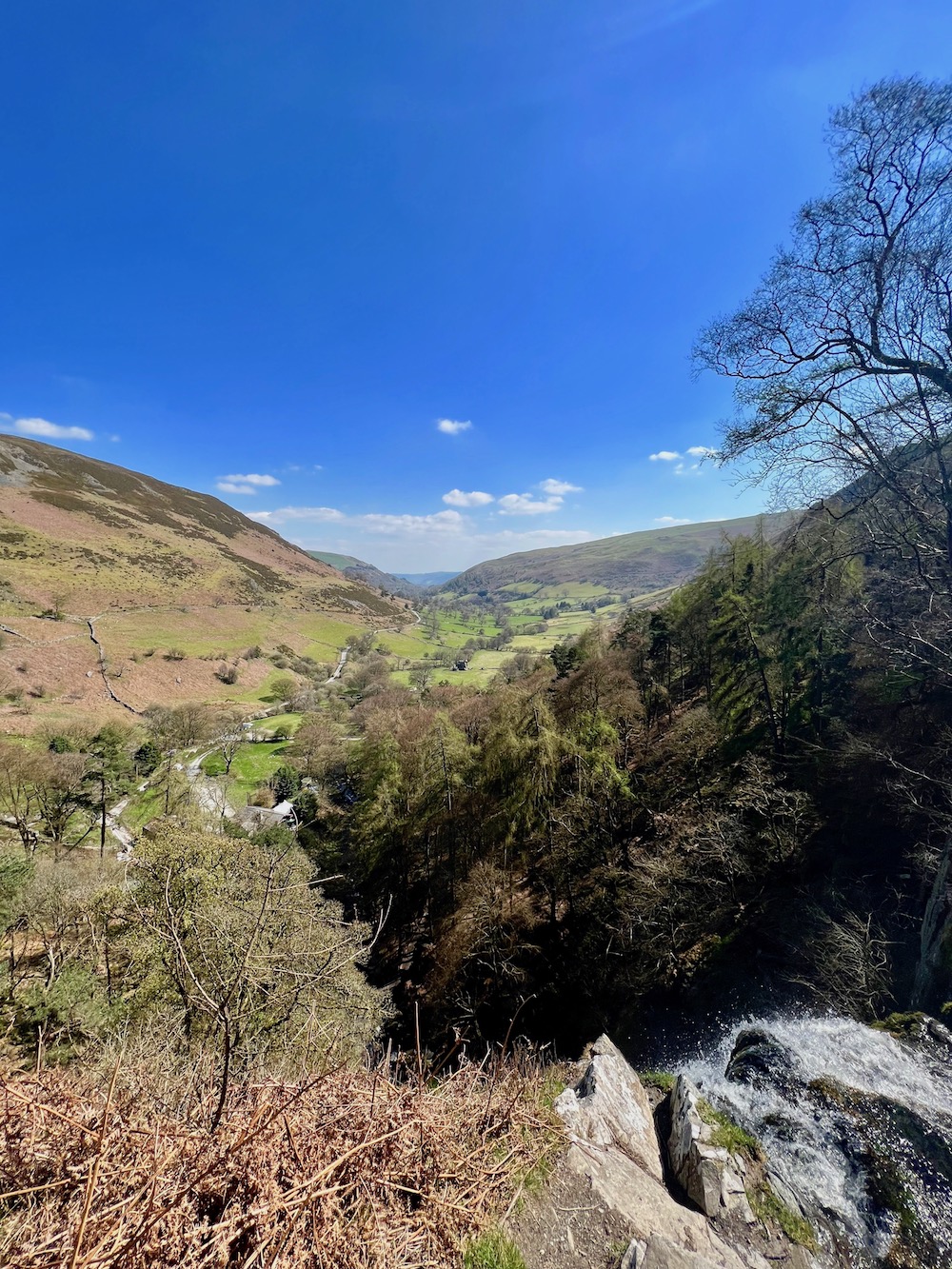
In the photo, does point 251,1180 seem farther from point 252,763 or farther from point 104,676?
point 104,676

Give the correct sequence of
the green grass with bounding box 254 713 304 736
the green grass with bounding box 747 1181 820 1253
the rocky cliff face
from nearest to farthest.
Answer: the rocky cliff face → the green grass with bounding box 747 1181 820 1253 → the green grass with bounding box 254 713 304 736

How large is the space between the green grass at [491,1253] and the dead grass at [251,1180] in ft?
0.24

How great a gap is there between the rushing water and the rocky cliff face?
1.08 meters

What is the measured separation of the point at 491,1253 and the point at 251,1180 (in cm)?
170

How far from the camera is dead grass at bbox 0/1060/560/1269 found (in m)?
2.13

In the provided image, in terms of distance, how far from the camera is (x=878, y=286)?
542 cm

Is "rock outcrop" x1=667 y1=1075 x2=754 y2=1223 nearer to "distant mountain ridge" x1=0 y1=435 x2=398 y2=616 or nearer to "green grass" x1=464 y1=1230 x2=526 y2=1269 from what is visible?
"green grass" x1=464 y1=1230 x2=526 y2=1269

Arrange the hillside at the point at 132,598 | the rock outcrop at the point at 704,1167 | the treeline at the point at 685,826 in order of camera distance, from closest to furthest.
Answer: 1. the rock outcrop at the point at 704,1167
2. the treeline at the point at 685,826
3. the hillside at the point at 132,598

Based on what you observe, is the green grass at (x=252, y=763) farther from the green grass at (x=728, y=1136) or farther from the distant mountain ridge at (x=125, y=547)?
the distant mountain ridge at (x=125, y=547)

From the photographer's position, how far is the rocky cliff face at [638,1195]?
11.5 ft

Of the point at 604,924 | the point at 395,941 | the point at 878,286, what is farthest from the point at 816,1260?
the point at 395,941

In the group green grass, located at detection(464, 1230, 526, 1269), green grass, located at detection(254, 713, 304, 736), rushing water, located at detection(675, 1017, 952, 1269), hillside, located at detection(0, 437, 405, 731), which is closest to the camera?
green grass, located at detection(464, 1230, 526, 1269)

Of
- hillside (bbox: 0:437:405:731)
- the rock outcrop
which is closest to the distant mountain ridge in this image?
hillside (bbox: 0:437:405:731)

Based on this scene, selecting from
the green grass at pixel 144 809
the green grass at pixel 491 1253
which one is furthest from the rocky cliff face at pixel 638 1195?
the green grass at pixel 144 809
